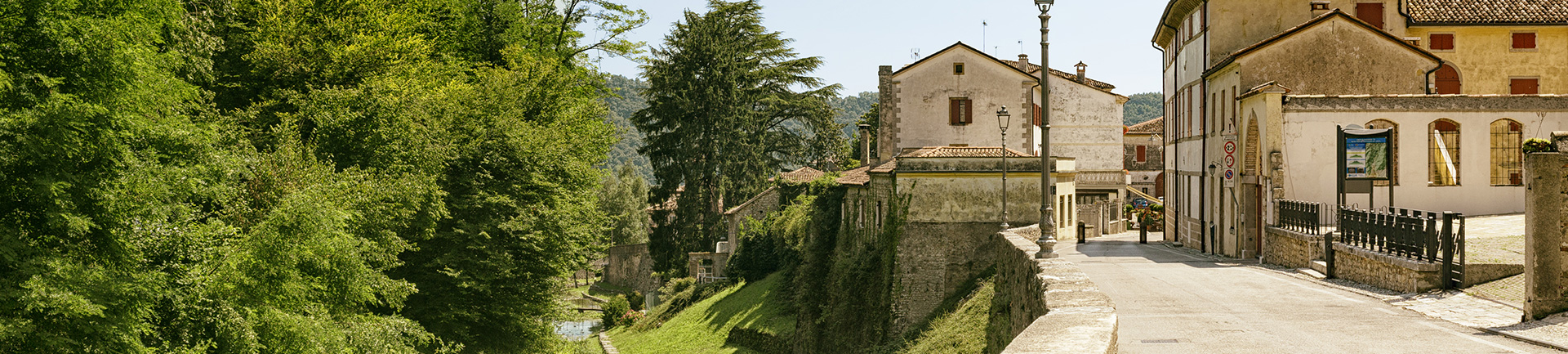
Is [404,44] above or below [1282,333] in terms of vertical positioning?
above

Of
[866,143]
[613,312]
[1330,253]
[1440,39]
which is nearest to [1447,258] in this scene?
[1330,253]

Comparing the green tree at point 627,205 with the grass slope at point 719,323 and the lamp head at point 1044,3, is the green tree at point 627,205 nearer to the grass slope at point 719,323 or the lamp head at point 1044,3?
the grass slope at point 719,323

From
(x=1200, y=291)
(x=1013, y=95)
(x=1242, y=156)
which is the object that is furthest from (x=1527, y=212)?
(x=1013, y=95)

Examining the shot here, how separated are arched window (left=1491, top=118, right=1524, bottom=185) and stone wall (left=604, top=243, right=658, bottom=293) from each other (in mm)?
44038

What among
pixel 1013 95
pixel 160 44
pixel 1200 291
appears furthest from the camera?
pixel 1013 95

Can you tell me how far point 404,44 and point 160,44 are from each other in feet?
21.1

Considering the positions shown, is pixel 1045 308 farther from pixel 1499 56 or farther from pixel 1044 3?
pixel 1499 56

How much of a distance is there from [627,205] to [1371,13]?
6031 centimetres

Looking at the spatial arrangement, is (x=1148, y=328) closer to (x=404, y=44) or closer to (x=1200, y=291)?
(x=1200, y=291)

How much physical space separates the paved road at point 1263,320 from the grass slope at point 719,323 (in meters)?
20.8

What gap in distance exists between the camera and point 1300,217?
808 inches

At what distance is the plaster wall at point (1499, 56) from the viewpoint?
32375 millimetres

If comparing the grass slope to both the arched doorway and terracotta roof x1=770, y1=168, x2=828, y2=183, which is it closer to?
terracotta roof x1=770, y1=168, x2=828, y2=183

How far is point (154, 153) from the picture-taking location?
14.9 metres
